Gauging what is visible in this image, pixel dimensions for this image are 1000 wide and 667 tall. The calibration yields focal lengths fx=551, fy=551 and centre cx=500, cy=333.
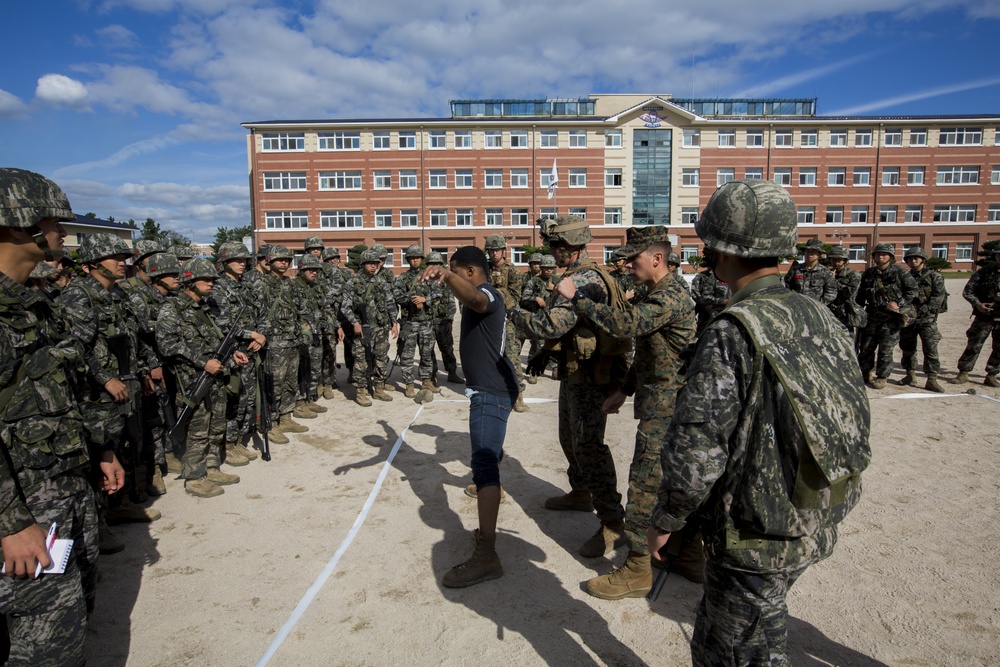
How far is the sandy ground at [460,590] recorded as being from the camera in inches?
117

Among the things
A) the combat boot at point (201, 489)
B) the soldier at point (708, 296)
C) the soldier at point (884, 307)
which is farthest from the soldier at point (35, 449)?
the soldier at point (884, 307)

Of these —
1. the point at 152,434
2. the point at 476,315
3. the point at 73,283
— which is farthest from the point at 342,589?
the point at 73,283

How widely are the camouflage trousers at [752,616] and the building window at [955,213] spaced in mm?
55151

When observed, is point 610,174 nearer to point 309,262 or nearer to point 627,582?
point 309,262

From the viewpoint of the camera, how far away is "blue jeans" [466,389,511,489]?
3541 millimetres

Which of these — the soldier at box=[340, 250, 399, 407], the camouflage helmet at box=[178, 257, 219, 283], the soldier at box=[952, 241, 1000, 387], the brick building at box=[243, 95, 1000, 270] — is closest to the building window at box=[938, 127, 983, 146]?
the brick building at box=[243, 95, 1000, 270]

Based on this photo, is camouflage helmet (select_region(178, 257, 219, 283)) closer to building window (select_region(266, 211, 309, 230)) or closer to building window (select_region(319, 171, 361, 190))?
building window (select_region(319, 171, 361, 190))

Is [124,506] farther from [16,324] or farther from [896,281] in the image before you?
[896,281]

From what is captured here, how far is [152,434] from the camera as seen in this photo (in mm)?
5488

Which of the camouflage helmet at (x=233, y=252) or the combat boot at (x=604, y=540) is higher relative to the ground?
the camouflage helmet at (x=233, y=252)

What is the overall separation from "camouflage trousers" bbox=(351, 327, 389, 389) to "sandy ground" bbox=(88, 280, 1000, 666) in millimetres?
2847

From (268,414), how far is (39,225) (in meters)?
4.86

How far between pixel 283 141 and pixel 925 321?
43.4 meters

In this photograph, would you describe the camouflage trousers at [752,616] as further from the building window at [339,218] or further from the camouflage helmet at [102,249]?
the building window at [339,218]
